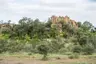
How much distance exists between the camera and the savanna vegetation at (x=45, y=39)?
88.8 feet

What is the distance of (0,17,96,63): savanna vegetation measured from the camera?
27062mm

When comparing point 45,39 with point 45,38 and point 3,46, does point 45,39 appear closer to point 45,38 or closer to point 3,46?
point 45,38

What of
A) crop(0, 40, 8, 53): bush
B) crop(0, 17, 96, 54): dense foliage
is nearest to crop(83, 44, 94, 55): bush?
crop(0, 17, 96, 54): dense foliage

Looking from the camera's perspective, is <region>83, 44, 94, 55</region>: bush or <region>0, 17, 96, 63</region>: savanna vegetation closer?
<region>83, 44, 94, 55</region>: bush

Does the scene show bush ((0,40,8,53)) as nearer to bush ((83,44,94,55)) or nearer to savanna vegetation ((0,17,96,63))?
savanna vegetation ((0,17,96,63))

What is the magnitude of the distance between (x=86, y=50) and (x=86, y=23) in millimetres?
26986

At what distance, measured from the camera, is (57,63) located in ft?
58.9

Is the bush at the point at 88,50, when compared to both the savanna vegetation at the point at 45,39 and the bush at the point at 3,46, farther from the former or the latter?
the bush at the point at 3,46

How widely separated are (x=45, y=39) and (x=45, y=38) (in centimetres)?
513

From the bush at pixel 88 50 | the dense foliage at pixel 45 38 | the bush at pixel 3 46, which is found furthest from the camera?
the dense foliage at pixel 45 38

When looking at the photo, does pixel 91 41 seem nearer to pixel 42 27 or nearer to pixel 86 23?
pixel 42 27

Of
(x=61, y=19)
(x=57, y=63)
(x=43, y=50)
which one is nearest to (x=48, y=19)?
(x=61, y=19)

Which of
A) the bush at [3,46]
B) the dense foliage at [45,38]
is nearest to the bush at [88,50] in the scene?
the dense foliage at [45,38]

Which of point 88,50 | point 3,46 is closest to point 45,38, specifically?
point 3,46
